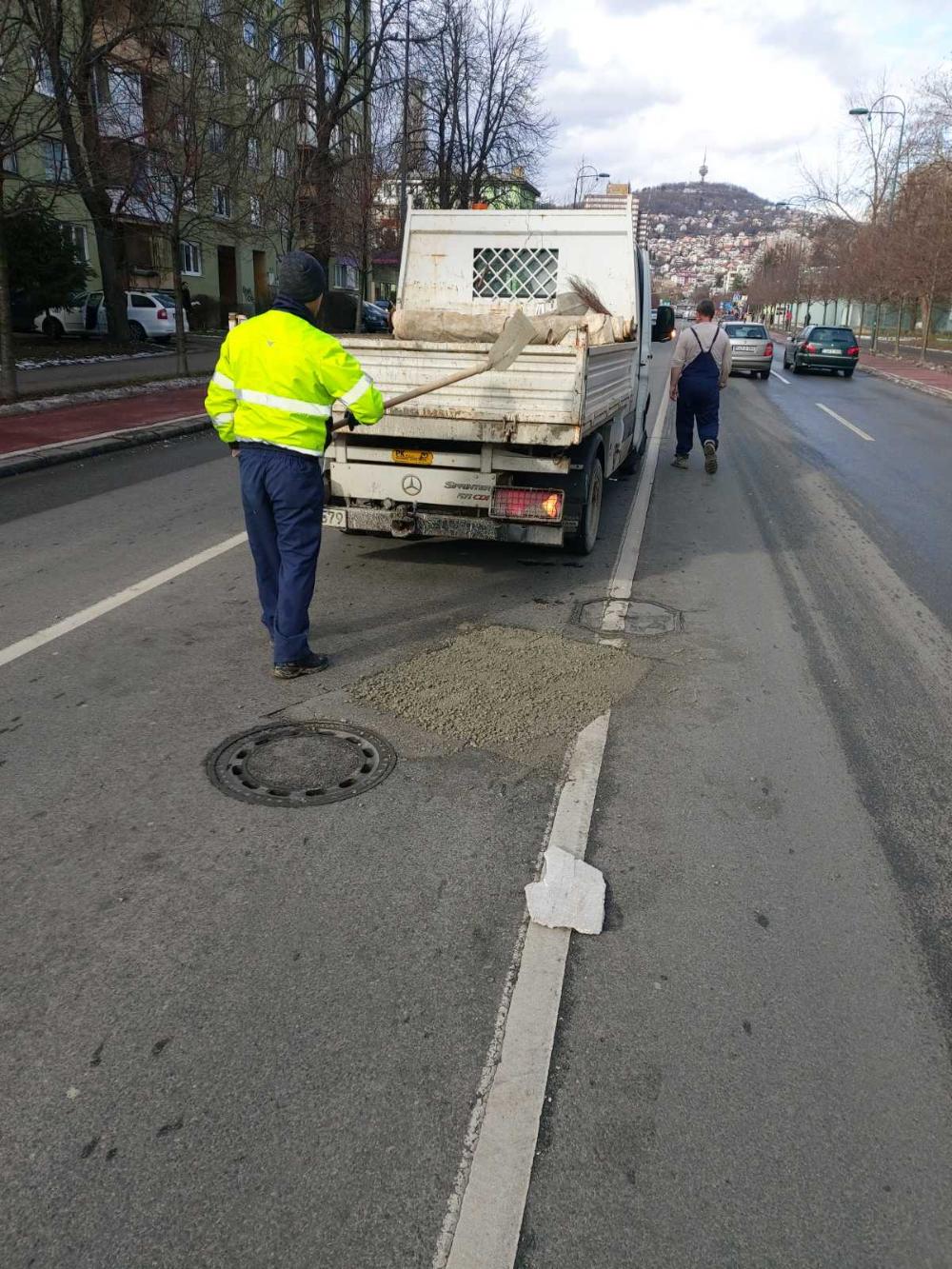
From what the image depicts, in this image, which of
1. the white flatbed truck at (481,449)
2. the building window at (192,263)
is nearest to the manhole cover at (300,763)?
the white flatbed truck at (481,449)

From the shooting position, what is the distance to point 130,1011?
2.59 metres

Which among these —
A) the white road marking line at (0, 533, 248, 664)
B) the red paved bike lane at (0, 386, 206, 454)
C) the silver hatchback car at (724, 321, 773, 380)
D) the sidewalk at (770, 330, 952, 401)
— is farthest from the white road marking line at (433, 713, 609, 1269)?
the silver hatchback car at (724, 321, 773, 380)

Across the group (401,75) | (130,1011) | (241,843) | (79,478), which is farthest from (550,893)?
(401,75)

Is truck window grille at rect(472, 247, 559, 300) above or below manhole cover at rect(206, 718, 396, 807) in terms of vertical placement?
above

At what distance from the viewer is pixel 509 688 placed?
4797mm

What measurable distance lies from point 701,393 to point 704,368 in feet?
0.90

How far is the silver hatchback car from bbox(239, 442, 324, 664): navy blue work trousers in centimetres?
2419

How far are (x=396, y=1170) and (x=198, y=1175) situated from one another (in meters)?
0.44

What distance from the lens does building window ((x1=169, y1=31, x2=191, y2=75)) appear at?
18047 millimetres

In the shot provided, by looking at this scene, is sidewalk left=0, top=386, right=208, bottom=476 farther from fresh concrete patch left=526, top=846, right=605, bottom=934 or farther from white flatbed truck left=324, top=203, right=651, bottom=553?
fresh concrete patch left=526, top=846, right=605, bottom=934

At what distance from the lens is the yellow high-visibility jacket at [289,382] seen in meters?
4.54

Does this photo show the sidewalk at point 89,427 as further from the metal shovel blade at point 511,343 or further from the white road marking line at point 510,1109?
the white road marking line at point 510,1109

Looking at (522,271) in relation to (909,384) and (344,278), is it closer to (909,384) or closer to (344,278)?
(909,384)

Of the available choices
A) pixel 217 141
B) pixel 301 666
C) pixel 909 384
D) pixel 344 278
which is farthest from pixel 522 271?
pixel 344 278
